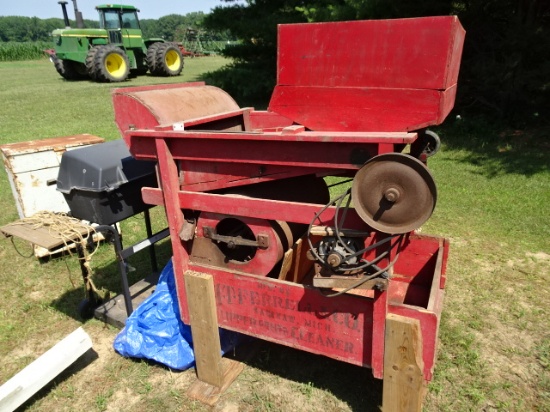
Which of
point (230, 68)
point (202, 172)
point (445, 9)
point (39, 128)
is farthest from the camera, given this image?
point (230, 68)

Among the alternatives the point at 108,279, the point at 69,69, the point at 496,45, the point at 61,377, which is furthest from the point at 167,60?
the point at 61,377

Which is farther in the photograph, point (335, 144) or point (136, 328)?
point (136, 328)

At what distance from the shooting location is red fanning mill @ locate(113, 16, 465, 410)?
1861 mm

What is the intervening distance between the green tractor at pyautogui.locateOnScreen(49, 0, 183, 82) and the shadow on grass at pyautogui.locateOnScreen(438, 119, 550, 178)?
43.1 feet

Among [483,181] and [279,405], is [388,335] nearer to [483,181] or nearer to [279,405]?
[279,405]

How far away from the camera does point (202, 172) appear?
2318mm

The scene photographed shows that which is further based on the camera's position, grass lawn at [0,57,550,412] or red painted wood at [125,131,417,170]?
grass lawn at [0,57,550,412]

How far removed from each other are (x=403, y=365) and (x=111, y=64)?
59.0 ft

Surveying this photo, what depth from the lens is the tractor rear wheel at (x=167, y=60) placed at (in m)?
17.8

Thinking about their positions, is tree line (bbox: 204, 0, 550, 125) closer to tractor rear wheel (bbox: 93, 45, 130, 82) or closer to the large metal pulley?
the large metal pulley

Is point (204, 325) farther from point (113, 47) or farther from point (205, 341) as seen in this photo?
point (113, 47)

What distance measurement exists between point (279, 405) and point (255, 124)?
172 cm

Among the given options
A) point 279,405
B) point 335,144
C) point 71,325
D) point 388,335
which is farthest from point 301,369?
point 71,325

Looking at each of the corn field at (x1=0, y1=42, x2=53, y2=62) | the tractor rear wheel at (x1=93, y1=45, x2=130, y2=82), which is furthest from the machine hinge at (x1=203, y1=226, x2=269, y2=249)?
the corn field at (x1=0, y1=42, x2=53, y2=62)
